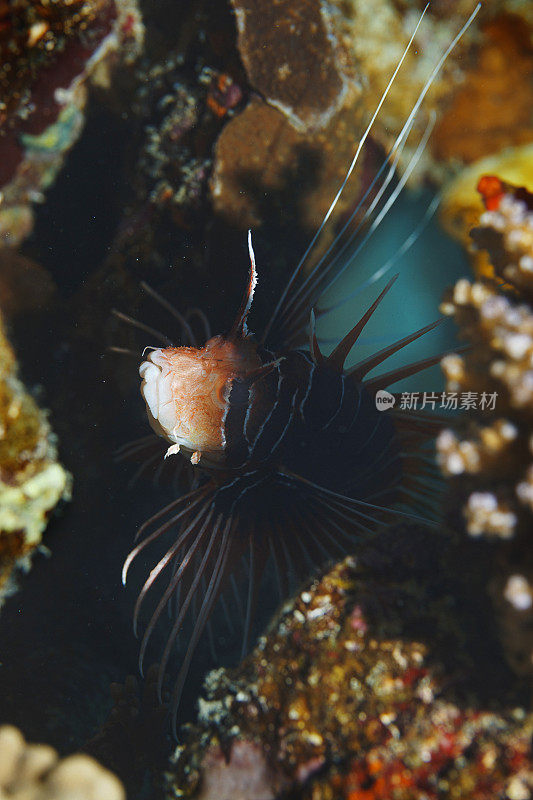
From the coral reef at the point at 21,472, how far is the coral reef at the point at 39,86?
97 cm

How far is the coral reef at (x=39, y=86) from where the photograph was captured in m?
1.90

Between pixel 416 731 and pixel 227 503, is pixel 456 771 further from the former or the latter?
pixel 227 503

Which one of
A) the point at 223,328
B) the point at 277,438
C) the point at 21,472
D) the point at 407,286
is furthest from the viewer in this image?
the point at 407,286

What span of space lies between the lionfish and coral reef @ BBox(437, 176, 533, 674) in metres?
0.70

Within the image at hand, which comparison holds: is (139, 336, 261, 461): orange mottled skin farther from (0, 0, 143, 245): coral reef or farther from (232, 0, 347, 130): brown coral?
(232, 0, 347, 130): brown coral

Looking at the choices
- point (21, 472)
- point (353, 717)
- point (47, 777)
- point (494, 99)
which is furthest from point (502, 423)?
point (494, 99)

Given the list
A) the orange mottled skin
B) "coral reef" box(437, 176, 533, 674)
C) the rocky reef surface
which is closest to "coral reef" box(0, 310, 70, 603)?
the rocky reef surface

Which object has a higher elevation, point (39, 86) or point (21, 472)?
point (39, 86)

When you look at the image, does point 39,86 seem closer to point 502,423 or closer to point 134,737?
point 502,423

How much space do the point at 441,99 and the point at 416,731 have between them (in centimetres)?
349

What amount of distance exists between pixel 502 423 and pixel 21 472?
5.15ft

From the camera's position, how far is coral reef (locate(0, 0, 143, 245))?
190 centimetres

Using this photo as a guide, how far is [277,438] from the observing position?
2.69m

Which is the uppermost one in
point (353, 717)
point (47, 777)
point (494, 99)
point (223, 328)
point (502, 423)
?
point (494, 99)
